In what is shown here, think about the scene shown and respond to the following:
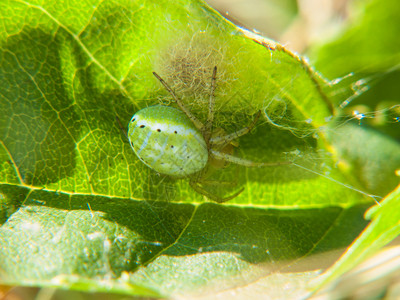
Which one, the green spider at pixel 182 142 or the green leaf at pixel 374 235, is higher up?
the green spider at pixel 182 142

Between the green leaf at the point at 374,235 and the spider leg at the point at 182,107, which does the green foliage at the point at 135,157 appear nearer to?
the spider leg at the point at 182,107

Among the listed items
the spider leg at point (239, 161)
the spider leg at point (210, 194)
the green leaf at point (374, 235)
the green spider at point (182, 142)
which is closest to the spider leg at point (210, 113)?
the green spider at point (182, 142)

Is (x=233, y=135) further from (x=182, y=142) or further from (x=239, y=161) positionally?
(x=182, y=142)

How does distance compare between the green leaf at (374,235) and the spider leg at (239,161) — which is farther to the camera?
the spider leg at (239,161)

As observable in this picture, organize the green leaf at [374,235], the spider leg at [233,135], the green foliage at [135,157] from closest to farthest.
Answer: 1. the green leaf at [374,235]
2. the green foliage at [135,157]
3. the spider leg at [233,135]

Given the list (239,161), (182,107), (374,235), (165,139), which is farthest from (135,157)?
(374,235)

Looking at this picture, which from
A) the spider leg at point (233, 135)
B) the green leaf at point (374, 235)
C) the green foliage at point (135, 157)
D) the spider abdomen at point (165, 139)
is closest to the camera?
the green leaf at point (374, 235)

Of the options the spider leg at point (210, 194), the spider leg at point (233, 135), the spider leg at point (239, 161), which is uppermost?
the spider leg at point (233, 135)
